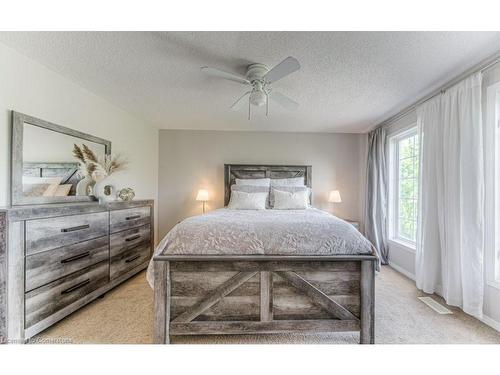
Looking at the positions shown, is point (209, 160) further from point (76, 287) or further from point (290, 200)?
point (76, 287)

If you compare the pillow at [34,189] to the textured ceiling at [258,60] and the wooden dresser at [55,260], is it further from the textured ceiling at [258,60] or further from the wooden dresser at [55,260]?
the textured ceiling at [258,60]

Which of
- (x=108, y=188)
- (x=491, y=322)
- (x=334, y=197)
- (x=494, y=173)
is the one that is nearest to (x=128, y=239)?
(x=108, y=188)

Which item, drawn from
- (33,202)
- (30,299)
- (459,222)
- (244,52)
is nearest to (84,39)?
(244,52)

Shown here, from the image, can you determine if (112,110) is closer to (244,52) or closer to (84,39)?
(84,39)

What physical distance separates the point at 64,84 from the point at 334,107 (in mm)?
3217

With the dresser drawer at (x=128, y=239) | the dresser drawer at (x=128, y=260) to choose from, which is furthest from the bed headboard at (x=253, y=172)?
the dresser drawer at (x=128, y=260)

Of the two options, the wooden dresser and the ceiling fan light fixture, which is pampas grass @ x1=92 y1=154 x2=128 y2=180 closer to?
the wooden dresser

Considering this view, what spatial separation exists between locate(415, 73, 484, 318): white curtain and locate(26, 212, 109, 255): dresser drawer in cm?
362

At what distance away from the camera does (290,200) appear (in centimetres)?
355

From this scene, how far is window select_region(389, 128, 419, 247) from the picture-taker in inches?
126

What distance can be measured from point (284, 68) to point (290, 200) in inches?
86.6
